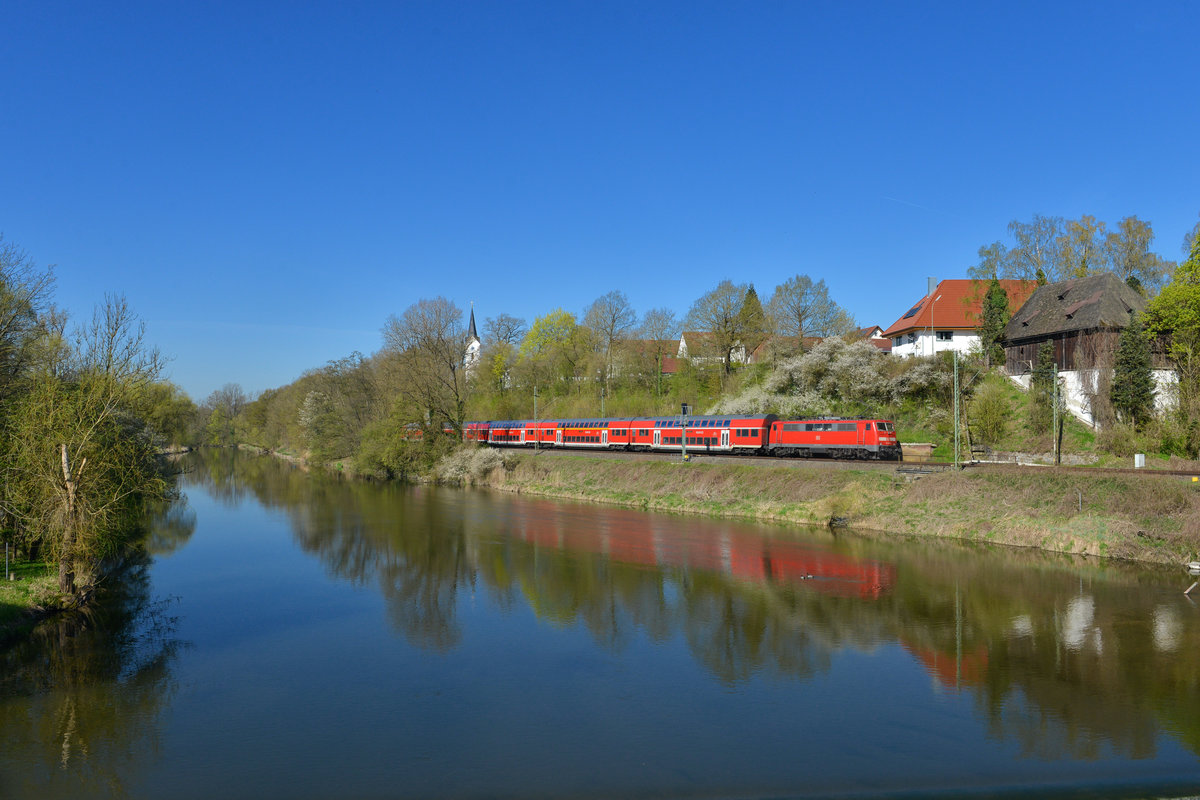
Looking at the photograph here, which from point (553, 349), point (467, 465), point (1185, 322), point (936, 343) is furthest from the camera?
point (553, 349)

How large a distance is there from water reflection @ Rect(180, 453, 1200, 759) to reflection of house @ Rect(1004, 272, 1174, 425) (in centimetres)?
1779

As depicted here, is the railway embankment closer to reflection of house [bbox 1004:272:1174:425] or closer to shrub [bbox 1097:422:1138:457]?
shrub [bbox 1097:422:1138:457]

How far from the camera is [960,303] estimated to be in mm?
57188

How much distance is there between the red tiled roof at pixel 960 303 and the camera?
55.7 m

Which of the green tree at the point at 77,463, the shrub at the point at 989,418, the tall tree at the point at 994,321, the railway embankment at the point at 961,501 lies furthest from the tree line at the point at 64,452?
the tall tree at the point at 994,321

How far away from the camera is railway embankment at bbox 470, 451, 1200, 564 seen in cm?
2595

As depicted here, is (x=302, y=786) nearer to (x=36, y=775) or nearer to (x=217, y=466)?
(x=36, y=775)

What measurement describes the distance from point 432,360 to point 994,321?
142 ft

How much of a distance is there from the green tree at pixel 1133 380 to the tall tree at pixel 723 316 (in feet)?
96.8

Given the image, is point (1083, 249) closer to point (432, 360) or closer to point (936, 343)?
point (936, 343)

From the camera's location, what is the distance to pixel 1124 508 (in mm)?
26891

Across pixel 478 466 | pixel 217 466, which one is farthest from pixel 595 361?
pixel 217 466

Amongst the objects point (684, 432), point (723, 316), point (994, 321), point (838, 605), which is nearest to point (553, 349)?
point (723, 316)

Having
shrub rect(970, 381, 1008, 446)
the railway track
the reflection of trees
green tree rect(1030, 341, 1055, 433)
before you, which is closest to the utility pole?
the railway track
